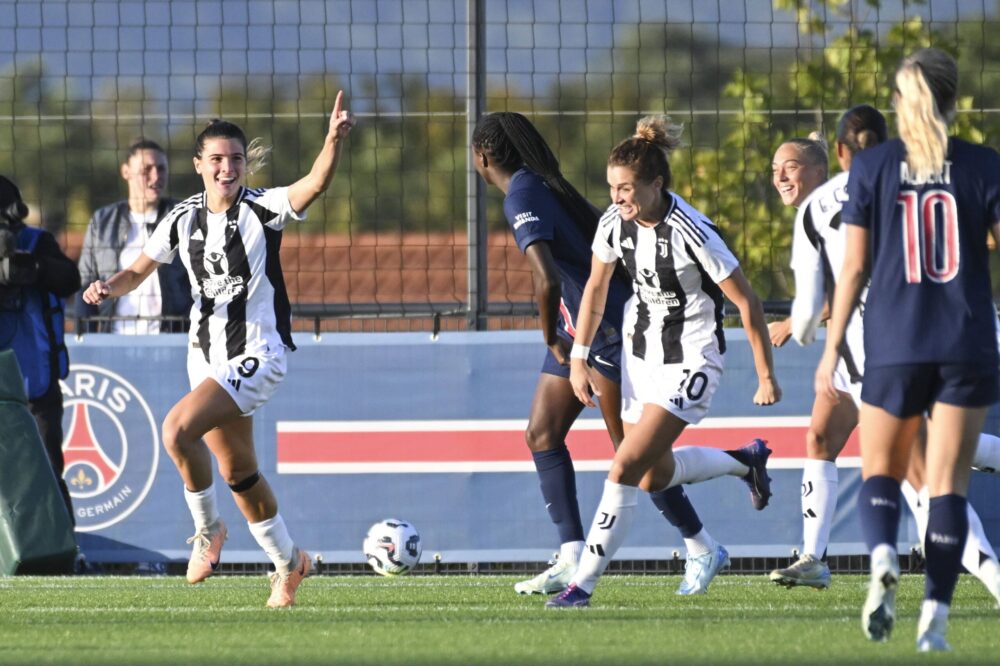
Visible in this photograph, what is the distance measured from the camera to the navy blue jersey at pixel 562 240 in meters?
8.20

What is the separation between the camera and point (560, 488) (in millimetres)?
8664

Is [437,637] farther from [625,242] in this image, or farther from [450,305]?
[450,305]

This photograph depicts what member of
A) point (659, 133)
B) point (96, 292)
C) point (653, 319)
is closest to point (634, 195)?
point (659, 133)

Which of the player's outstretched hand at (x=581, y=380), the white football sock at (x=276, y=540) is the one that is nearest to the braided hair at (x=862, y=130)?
the player's outstretched hand at (x=581, y=380)

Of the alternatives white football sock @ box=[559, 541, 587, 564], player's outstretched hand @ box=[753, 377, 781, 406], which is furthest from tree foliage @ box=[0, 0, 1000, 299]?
player's outstretched hand @ box=[753, 377, 781, 406]

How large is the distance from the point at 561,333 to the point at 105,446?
380 cm

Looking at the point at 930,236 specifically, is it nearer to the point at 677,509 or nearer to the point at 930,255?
the point at 930,255

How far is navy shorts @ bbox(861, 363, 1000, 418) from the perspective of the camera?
577cm

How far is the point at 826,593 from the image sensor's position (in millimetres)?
Result: 8703

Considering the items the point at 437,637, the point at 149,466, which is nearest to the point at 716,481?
the point at 149,466

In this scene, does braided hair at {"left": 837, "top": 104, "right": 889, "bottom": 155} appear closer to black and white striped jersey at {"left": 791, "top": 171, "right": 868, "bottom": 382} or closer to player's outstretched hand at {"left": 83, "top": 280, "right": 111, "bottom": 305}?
black and white striped jersey at {"left": 791, "top": 171, "right": 868, "bottom": 382}

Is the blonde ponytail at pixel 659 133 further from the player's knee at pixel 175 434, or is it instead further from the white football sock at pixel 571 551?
the player's knee at pixel 175 434

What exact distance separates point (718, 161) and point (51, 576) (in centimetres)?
453

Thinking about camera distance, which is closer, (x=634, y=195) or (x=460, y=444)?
(x=634, y=195)
